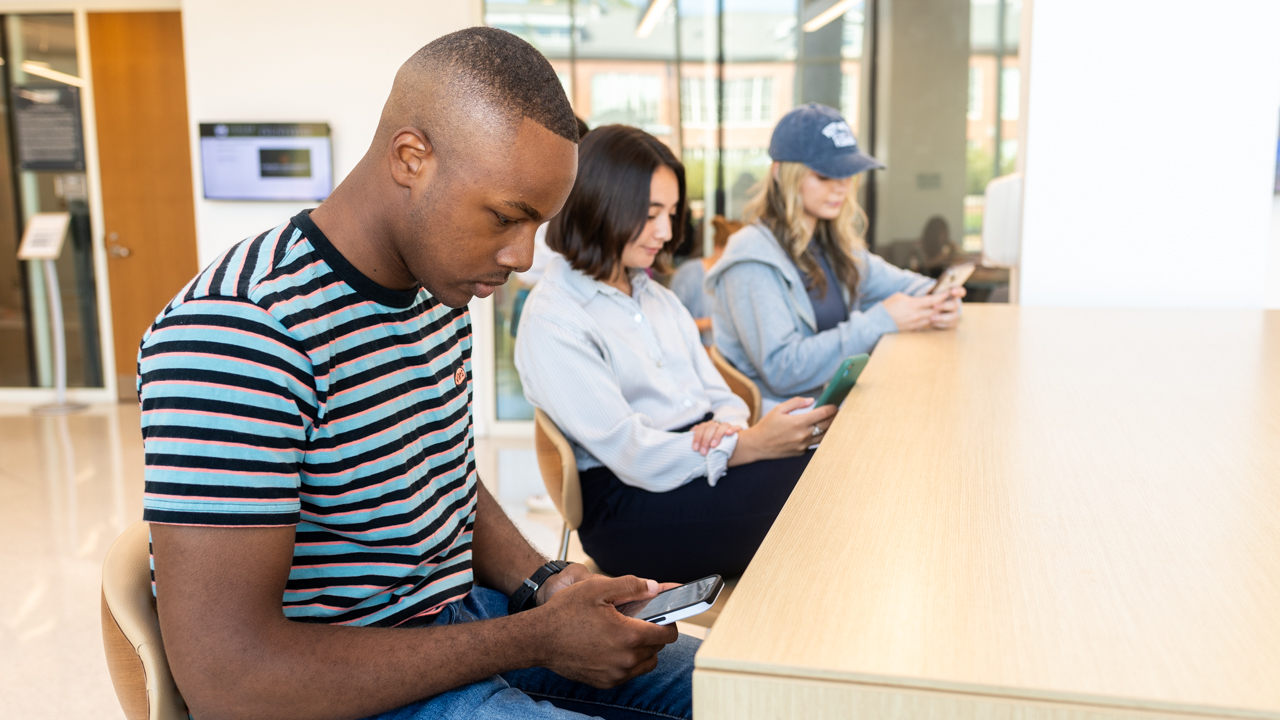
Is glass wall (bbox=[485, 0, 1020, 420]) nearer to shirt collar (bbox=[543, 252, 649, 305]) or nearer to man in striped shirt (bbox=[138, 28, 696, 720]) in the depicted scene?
shirt collar (bbox=[543, 252, 649, 305])

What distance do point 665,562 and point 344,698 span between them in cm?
93

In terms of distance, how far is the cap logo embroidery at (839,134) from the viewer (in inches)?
96.2

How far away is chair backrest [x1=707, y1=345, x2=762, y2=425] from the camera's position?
→ 231 centimetres

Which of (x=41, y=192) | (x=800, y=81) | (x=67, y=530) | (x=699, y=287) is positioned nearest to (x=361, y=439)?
(x=67, y=530)

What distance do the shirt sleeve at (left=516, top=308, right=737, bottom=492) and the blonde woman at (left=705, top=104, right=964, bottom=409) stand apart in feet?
1.98

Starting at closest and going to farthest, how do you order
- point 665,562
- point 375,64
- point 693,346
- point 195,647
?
1. point 195,647
2. point 665,562
3. point 693,346
4. point 375,64

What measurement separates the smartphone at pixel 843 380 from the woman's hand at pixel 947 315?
0.64 metres

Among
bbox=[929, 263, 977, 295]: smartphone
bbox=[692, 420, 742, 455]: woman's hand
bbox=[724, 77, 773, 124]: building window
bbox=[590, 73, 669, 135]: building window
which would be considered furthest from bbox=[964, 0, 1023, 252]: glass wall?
bbox=[692, 420, 742, 455]: woman's hand

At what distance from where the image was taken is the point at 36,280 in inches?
227

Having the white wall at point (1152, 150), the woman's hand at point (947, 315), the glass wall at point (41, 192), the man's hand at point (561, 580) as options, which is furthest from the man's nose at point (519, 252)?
the glass wall at point (41, 192)

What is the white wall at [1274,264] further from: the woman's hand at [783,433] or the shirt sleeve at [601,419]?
the shirt sleeve at [601,419]

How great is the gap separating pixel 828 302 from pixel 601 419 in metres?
1.04

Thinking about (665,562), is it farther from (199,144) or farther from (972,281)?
(199,144)

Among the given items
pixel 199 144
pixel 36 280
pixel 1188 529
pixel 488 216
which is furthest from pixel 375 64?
pixel 1188 529
